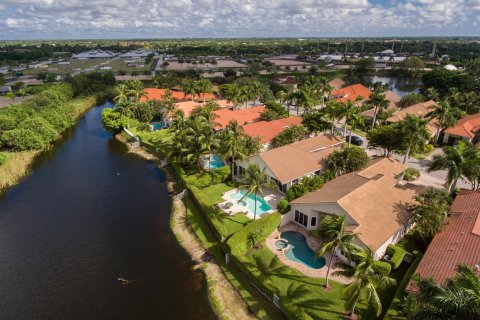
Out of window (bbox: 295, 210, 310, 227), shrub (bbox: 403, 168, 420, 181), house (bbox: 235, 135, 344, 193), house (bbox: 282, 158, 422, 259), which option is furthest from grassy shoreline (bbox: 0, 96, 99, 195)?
shrub (bbox: 403, 168, 420, 181)

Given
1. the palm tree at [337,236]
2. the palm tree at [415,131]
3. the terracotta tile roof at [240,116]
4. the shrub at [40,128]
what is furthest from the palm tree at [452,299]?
the shrub at [40,128]

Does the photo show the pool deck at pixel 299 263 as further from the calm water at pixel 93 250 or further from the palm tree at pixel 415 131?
the palm tree at pixel 415 131

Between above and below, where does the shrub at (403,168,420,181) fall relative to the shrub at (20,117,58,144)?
below

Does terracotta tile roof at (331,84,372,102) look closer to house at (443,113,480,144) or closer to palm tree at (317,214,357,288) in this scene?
house at (443,113,480,144)

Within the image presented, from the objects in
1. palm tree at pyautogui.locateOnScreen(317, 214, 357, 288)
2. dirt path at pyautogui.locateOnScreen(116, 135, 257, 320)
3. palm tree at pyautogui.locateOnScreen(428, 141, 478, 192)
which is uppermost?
palm tree at pyautogui.locateOnScreen(428, 141, 478, 192)

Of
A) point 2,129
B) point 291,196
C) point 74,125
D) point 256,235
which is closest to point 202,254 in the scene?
point 256,235

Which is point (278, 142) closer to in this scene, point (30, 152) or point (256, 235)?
point (256, 235)

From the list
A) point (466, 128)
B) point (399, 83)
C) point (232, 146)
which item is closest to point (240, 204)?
point (232, 146)
